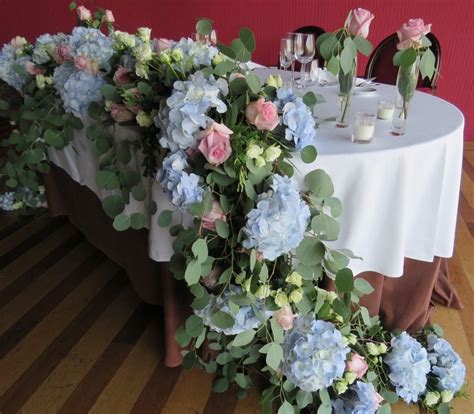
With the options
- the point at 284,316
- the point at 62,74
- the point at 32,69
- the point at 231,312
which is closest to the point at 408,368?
the point at 284,316

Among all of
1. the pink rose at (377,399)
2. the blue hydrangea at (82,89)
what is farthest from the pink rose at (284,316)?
the blue hydrangea at (82,89)

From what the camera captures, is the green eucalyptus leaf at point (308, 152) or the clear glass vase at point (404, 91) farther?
the clear glass vase at point (404, 91)

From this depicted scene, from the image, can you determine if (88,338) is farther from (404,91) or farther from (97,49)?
(404,91)

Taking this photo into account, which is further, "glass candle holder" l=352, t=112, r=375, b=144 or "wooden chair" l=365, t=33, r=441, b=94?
"wooden chair" l=365, t=33, r=441, b=94

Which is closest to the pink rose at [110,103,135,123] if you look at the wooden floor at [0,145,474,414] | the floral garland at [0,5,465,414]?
the floral garland at [0,5,465,414]

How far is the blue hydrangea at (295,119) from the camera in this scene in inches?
35.4

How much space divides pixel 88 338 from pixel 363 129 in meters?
1.24

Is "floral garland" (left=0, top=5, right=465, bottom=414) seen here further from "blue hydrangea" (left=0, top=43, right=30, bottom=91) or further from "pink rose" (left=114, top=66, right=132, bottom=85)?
"blue hydrangea" (left=0, top=43, right=30, bottom=91)

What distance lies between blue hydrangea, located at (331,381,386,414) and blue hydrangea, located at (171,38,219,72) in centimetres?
94

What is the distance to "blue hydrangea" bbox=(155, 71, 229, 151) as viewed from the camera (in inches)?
33.9

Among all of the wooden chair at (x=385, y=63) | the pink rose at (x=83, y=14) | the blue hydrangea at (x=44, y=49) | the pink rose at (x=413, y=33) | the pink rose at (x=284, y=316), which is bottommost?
the pink rose at (x=284, y=316)

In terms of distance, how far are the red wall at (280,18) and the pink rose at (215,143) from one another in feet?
8.97

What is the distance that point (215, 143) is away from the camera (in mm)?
859

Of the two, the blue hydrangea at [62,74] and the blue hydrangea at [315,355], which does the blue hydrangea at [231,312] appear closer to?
the blue hydrangea at [315,355]
